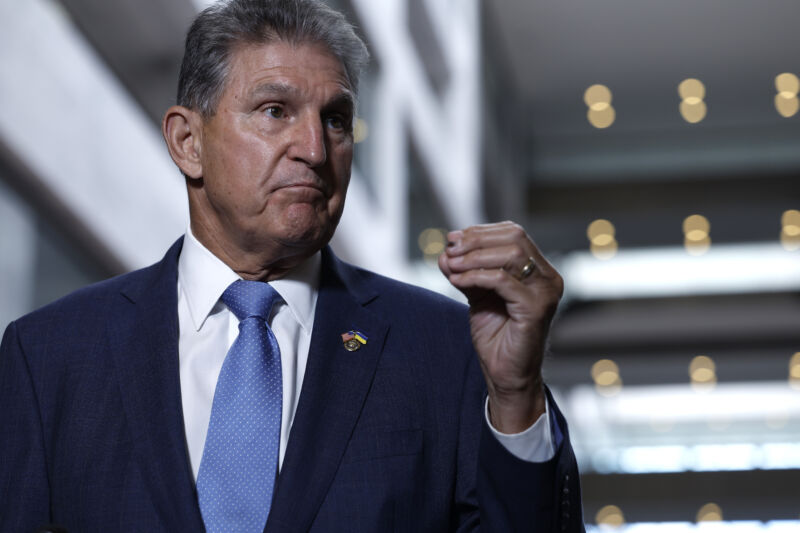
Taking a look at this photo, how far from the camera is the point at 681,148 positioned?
18.6 metres

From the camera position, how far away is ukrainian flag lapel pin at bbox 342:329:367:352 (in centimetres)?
210

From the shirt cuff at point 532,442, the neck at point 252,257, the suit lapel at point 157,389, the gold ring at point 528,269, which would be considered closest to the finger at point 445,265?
the gold ring at point 528,269

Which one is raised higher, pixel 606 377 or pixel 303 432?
pixel 606 377

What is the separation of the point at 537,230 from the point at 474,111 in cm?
261

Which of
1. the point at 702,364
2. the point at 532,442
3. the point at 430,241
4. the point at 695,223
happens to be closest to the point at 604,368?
the point at 702,364

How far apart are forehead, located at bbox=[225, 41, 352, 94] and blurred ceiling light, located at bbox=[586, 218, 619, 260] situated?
16069 mm

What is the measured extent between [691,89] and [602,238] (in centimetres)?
261

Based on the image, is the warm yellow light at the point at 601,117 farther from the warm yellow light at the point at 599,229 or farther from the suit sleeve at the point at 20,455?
the suit sleeve at the point at 20,455

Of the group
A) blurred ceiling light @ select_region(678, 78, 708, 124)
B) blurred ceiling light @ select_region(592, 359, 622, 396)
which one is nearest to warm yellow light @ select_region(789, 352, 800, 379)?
blurred ceiling light @ select_region(592, 359, 622, 396)

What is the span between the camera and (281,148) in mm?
2078

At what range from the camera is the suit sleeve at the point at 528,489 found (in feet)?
6.08

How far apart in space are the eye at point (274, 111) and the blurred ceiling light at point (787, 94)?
16570 millimetres

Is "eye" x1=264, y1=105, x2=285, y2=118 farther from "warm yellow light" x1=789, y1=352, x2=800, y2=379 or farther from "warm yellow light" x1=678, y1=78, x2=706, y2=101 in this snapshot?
"warm yellow light" x1=789, y1=352, x2=800, y2=379

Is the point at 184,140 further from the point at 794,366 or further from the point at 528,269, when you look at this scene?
the point at 794,366
